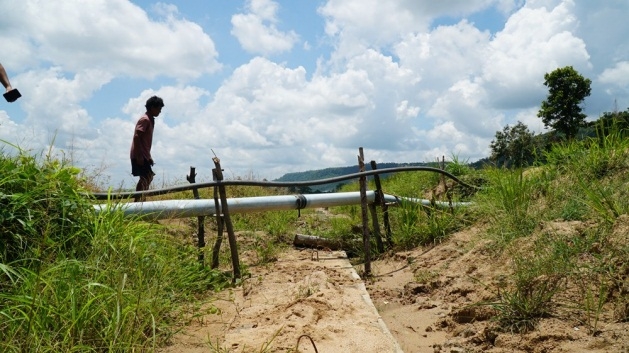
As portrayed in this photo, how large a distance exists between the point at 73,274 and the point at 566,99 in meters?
27.1

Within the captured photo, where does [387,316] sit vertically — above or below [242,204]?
below

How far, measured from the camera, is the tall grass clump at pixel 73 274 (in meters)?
2.82

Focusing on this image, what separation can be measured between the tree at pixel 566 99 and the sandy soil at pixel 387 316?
2245cm

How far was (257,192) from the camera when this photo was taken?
33.2 feet

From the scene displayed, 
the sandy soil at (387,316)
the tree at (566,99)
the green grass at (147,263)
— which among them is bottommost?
the sandy soil at (387,316)

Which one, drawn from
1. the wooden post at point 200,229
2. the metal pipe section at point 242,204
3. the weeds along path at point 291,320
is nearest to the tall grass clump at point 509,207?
the metal pipe section at point 242,204

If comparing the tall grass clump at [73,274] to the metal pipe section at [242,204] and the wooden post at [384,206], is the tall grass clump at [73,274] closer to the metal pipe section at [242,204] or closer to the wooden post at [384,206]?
the metal pipe section at [242,204]

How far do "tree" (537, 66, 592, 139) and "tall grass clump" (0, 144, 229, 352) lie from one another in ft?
83.0

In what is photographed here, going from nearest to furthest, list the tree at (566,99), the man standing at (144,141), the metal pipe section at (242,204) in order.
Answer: the metal pipe section at (242,204), the man standing at (144,141), the tree at (566,99)

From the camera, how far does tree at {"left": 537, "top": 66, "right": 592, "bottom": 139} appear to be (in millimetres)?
25625

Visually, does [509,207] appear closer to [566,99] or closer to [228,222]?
[228,222]

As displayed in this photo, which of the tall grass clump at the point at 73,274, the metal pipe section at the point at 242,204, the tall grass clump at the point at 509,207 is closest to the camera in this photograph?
the tall grass clump at the point at 73,274

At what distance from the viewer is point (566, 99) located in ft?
84.3

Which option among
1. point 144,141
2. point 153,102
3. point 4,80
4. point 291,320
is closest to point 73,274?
point 291,320
